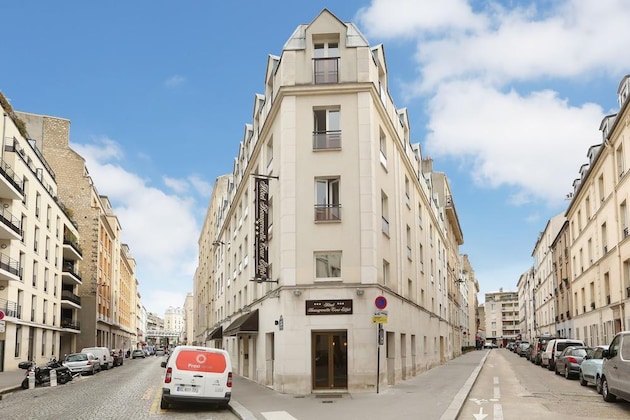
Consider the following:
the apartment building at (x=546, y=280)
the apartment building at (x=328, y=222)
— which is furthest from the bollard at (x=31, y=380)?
the apartment building at (x=546, y=280)

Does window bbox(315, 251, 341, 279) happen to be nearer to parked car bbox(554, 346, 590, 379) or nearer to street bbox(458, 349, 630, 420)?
street bbox(458, 349, 630, 420)

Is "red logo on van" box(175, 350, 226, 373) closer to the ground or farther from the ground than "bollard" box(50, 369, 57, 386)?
farther from the ground

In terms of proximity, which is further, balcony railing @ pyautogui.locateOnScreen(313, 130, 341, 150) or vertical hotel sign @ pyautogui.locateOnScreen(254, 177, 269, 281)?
vertical hotel sign @ pyautogui.locateOnScreen(254, 177, 269, 281)

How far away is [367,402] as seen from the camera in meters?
16.5

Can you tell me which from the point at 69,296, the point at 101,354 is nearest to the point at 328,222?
the point at 101,354

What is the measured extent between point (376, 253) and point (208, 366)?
6.97 meters

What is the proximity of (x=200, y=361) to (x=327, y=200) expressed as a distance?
7.26 m

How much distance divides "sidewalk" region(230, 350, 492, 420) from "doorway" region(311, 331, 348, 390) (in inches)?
36.2

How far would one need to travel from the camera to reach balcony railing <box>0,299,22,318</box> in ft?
120

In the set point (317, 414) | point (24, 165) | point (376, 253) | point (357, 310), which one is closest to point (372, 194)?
point (376, 253)

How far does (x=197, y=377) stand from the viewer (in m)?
15.5

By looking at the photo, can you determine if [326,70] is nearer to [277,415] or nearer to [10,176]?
[277,415]

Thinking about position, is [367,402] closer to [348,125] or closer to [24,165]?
[348,125]

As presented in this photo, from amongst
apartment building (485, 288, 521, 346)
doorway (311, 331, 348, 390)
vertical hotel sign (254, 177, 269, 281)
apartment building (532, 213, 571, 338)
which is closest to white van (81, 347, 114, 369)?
vertical hotel sign (254, 177, 269, 281)
